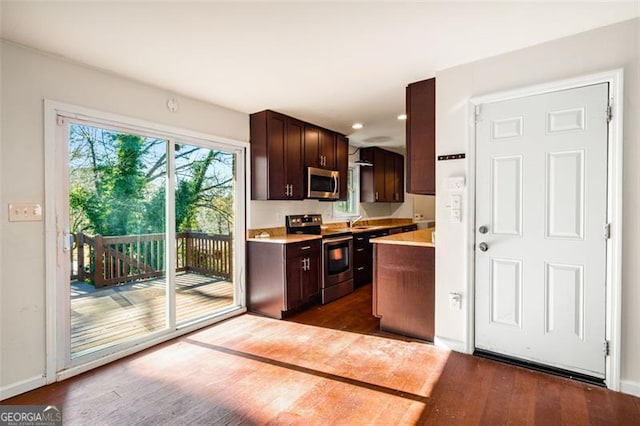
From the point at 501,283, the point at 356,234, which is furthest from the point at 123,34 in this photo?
the point at 356,234

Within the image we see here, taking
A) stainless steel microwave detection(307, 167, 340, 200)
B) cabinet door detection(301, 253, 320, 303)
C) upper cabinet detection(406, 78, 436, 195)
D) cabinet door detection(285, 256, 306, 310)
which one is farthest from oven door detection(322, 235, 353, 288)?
upper cabinet detection(406, 78, 436, 195)

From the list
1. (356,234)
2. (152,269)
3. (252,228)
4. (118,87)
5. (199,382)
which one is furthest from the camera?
(356,234)

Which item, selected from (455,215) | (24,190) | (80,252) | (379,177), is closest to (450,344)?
(455,215)

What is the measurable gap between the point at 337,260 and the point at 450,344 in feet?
6.52

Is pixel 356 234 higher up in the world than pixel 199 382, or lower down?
higher up

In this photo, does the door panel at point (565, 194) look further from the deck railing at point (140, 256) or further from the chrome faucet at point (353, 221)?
the chrome faucet at point (353, 221)

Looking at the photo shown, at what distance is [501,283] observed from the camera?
102 inches

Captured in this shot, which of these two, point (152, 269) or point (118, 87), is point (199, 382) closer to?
point (152, 269)

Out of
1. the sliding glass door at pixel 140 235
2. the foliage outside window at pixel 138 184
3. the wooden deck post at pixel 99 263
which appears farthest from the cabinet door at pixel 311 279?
the wooden deck post at pixel 99 263

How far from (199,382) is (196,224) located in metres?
1.72

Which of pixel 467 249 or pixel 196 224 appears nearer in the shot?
pixel 467 249

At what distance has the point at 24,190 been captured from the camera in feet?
7.49

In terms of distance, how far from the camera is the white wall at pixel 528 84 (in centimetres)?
209

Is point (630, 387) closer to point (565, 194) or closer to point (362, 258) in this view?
point (565, 194)
